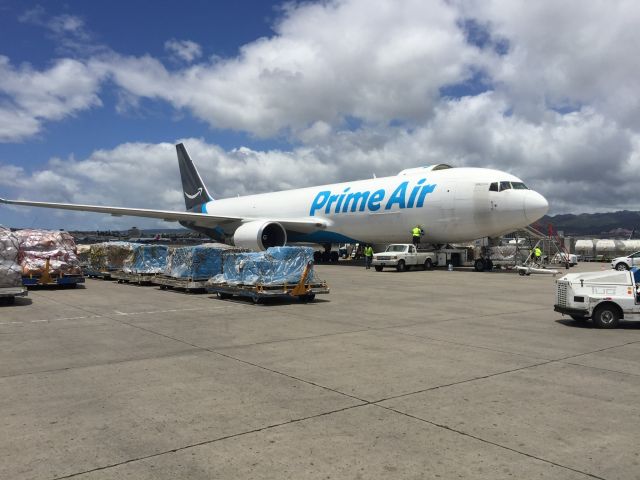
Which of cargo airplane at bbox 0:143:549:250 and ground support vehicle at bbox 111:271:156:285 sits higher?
cargo airplane at bbox 0:143:549:250

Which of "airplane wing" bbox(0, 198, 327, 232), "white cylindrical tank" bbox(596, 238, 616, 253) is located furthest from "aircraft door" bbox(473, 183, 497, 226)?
"white cylindrical tank" bbox(596, 238, 616, 253)

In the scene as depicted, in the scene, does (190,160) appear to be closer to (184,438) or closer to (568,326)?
(568,326)

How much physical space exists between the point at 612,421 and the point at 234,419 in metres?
3.47

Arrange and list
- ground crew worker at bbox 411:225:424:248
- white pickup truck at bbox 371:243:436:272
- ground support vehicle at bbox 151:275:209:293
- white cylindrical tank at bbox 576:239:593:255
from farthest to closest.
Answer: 1. white cylindrical tank at bbox 576:239:593:255
2. ground crew worker at bbox 411:225:424:248
3. white pickup truck at bbox 371:243:436:272
4. ground support vehicle at bbox 151:275:209:293

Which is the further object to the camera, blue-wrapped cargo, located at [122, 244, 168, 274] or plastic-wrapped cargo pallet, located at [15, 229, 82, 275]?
blue-wrapped cargo, located at [122, 244, 168, 274]

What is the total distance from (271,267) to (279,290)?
675 mm

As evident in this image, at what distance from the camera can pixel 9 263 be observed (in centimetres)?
1337

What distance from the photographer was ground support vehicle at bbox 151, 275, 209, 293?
15.9 metres

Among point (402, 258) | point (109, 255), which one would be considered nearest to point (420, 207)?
point (402, 258)

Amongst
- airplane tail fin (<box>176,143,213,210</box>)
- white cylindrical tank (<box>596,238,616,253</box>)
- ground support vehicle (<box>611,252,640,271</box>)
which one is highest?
airplane tail fin (<box>176,143,213,210</box>)

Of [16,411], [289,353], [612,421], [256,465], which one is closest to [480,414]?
[612,421]

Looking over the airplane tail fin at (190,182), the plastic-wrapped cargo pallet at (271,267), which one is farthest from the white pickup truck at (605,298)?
the airplane tail fin at (190,182)

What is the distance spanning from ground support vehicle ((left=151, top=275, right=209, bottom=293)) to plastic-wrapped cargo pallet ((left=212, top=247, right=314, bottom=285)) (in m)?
1.47

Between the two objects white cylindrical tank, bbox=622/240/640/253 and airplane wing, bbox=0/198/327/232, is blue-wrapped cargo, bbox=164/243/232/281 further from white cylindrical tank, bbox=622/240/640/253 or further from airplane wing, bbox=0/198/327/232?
white cylindrical tank, bbox=622/240/640/253
